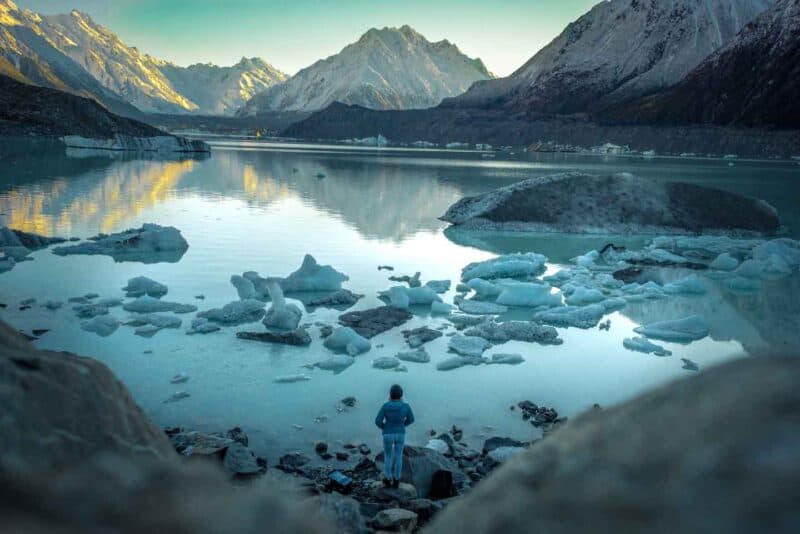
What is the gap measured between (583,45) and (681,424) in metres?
213

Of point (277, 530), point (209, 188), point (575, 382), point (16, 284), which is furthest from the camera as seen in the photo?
point (209, 188)

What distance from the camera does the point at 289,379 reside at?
27.0 feet

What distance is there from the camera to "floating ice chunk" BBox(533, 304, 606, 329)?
37.8 ft

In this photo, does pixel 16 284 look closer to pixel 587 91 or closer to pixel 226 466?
pixel 226 466

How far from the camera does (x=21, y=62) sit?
175 metres

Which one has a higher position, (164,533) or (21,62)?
(21,62)

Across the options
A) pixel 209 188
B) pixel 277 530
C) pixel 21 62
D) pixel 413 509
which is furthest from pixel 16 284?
pixel 21 62

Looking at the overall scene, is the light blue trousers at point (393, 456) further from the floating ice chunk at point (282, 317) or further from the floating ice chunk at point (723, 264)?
the floating ice chunk at point (723, 264)

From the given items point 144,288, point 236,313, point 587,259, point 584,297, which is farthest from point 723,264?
point 144,288

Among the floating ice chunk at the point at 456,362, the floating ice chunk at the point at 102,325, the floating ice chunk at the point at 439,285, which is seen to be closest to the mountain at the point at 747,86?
the floating ice chunk at the point at 439,285

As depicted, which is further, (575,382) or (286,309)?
(286,309)

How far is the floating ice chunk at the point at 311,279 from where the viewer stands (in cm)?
1310

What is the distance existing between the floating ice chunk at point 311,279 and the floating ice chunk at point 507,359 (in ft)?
15.5

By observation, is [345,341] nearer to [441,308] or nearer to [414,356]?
[414,356]
